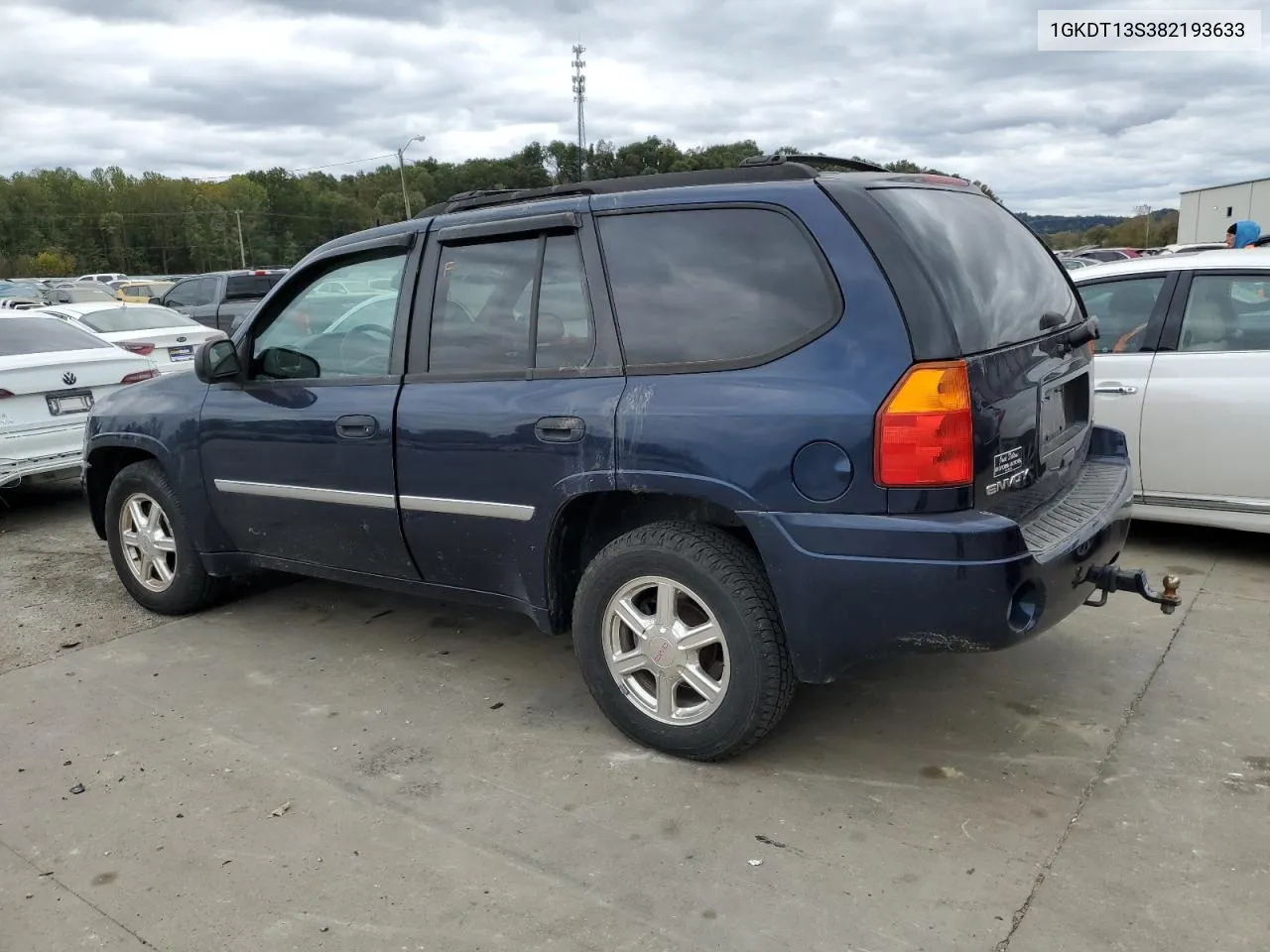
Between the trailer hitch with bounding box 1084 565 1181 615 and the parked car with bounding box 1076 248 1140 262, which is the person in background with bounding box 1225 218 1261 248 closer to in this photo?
the trailer hitch with bounding box 1084 565 1181 615

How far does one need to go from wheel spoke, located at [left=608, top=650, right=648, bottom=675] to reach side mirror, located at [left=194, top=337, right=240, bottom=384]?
7.37 feet

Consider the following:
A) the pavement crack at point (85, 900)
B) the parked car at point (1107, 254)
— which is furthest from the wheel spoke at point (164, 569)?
the parked car at point (1107, 254)

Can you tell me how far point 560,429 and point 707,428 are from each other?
1.87 ft

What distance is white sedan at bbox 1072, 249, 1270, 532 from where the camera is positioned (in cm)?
491

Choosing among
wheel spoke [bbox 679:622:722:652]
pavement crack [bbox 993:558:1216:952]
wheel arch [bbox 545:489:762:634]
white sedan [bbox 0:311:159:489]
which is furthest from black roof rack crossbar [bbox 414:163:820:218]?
white sedan [bbox 0:311:159:489]

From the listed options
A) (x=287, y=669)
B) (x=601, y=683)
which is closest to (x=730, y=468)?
(x=601, y=683)

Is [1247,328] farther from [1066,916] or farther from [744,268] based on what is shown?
[1066,916]

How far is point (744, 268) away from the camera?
10.3 feet

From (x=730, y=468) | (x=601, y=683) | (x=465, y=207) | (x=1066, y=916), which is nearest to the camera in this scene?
(x=1066, y=916)

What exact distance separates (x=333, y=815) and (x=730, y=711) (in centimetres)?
129

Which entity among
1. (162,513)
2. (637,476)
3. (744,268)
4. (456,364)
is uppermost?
(744,268)

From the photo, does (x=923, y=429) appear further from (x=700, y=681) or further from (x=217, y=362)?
(x=217, y=362)

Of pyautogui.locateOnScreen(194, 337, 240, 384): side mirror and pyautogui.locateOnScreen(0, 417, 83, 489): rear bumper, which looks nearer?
pyautogui.locateOnScreen(194, 337, 240, 384): side mirror

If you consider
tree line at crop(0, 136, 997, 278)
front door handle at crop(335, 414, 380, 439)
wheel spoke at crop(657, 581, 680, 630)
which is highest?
tree line at crop(0, 136, 997, 278)
